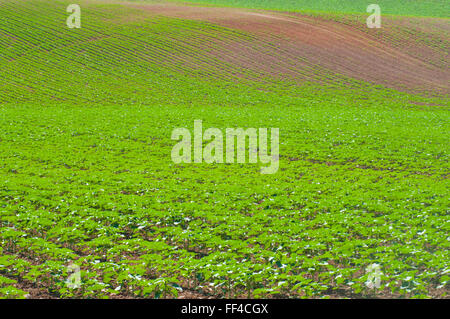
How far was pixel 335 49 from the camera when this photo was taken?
4922 centimetres

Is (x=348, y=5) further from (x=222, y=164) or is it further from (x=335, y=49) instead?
(x=222, y=164)

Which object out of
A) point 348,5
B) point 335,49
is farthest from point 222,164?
point 348,5

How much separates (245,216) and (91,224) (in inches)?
189

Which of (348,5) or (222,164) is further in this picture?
(348,5)

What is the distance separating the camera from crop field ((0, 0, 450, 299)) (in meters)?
10.3

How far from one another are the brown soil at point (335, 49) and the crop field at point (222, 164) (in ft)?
0.92

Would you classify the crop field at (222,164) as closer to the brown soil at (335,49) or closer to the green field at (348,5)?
the brown soil at (335,49)

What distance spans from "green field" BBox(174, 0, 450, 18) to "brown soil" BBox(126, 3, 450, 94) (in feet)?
46.9

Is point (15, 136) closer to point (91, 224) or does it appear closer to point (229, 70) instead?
point (91, 224)

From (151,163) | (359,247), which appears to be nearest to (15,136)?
(151,163)

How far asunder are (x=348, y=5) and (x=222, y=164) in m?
66.1

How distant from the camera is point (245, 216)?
1415cm

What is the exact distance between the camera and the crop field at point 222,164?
1028cm

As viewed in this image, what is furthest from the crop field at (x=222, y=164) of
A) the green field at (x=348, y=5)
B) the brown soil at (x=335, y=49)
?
the green field at (x=348, y=5)
